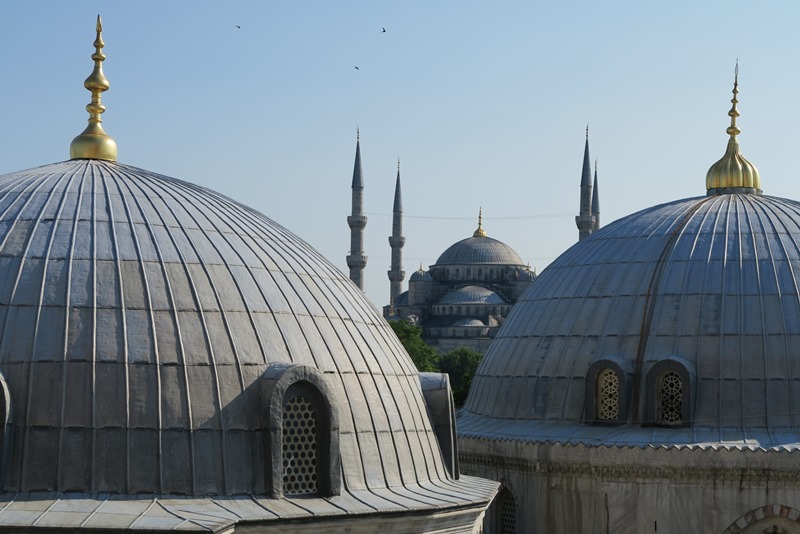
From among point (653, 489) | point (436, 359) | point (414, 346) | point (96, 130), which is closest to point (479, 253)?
point (436, 359)

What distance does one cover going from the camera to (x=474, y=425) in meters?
23.2

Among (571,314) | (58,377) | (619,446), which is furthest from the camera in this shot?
(571,314)

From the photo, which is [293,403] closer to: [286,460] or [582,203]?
[286,460]

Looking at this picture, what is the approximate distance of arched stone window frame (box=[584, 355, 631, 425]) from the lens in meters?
21.0

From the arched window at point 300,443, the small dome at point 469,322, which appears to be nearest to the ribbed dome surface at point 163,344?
the arched window at point 300,443

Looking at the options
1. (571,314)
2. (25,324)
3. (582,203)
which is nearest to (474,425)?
(571,314)

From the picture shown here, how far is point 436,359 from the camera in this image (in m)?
76.6

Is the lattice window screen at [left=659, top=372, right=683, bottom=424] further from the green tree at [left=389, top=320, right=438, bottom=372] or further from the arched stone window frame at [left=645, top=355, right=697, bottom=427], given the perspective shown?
the green tree at [left=389, top=320, right=438, bottom=372]

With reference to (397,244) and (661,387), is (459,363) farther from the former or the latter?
(661,387)

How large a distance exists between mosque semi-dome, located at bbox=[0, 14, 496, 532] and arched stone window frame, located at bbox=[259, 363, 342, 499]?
0.7 inches

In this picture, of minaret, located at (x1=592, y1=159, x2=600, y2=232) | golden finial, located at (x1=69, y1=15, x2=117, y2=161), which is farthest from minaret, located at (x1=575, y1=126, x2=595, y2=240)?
golden finial, located at (x1=69, y1=15, x2=117, y2=161)

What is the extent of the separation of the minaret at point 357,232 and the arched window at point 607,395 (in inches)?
3004

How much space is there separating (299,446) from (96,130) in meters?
5.22

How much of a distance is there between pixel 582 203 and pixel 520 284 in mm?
17897
